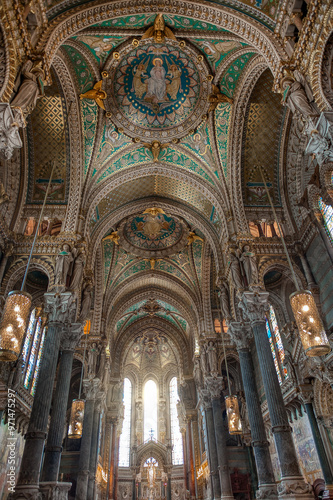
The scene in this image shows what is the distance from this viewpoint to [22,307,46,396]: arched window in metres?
13.4

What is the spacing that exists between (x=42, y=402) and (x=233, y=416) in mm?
8449

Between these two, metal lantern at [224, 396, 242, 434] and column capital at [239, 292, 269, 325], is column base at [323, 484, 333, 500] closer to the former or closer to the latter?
column capital at [239, 292, 269, 325]

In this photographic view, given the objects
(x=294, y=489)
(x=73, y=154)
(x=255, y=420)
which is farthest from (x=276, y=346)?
(x=73, y=154)

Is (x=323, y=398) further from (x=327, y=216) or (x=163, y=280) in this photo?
(x=163, y=280)

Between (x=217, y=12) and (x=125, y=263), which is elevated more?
(x=125, y=263)

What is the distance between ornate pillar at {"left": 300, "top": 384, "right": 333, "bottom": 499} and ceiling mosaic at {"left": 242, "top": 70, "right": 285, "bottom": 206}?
6719mm

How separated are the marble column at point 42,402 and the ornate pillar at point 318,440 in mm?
7031

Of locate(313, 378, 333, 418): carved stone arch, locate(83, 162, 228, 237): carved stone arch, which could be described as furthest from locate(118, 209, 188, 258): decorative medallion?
locate(313, 378, 333, 418): carved stone arch

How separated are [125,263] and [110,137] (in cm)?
845

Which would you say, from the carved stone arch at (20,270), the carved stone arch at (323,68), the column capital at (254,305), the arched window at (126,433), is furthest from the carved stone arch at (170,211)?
the arched window at (126,433)

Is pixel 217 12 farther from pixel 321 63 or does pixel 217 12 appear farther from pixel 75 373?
pixel 75 373

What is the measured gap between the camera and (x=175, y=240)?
20.4 m

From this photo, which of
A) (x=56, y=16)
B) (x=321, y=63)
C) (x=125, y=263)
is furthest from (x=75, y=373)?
(x=321, y=63)

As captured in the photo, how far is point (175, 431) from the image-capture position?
2917 cm
